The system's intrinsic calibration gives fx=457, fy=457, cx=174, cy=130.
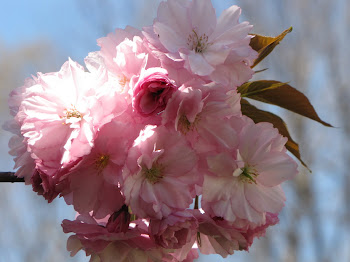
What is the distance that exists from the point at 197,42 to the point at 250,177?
265mm

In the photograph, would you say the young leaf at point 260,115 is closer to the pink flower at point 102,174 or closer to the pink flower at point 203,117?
the pink flower at point 203,117

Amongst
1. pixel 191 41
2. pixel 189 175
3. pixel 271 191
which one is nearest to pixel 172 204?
pixel 189 175

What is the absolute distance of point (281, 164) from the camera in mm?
782

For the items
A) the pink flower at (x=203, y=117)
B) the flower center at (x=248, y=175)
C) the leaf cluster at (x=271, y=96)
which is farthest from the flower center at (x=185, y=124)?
the leaf cluster at (x=271, y=96)

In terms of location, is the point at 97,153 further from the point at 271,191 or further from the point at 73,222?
the point at 271,191

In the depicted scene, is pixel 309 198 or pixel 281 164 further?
pixel 309 198

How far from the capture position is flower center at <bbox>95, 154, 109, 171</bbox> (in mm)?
732

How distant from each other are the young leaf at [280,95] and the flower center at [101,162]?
358 millimetres

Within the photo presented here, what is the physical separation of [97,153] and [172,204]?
0.14 meters

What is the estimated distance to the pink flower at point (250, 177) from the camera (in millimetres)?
745

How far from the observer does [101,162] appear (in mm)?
742

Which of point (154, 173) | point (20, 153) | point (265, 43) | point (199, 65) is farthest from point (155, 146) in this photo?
point (265, 43)

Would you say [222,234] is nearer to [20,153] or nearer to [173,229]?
[173,229]

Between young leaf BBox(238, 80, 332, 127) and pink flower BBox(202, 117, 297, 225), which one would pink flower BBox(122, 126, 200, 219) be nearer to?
pink flower BBox(202, 117, 297, 225)
